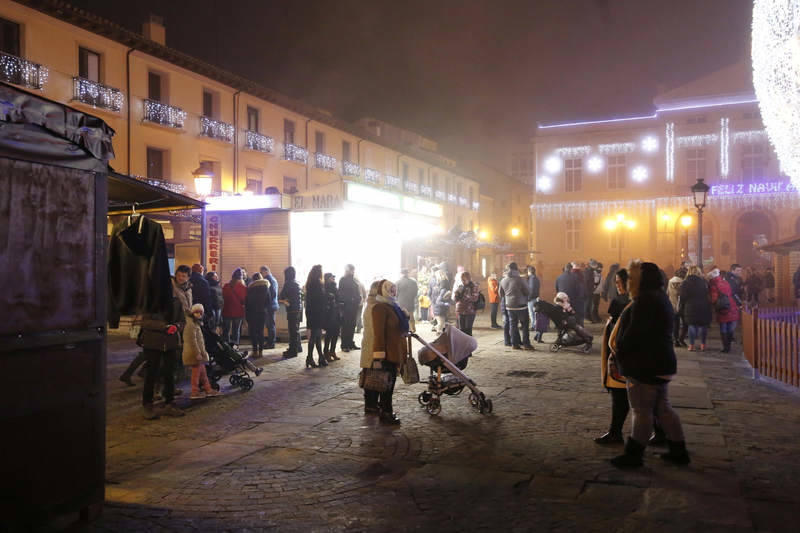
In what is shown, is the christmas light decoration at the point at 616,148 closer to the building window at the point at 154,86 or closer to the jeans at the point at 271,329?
the building window at the point at 154,86

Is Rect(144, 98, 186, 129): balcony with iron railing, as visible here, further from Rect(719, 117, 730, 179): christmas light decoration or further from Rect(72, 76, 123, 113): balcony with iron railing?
Rect(719, 117, 730, 179): christmas light decoration

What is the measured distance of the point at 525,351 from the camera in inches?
516

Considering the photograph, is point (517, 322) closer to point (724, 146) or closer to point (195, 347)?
point (195, 347)

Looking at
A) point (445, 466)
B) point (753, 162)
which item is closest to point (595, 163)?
point (753, 162)

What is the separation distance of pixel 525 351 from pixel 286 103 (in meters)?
23.1

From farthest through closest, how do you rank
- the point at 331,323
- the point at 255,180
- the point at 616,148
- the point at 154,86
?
1. the point at 616,148
2. the point at 255,180
3. the point at 154,86
4. the point at 331,323

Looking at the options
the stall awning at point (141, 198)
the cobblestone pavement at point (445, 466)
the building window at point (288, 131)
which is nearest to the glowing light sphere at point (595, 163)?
the building window at point (288, 131)

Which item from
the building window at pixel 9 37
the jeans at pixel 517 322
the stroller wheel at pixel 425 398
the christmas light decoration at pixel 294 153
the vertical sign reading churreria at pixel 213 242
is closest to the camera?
the stroller wheel at pixel 425 398

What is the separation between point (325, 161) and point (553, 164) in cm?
1369

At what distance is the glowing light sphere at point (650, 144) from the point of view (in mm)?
35250

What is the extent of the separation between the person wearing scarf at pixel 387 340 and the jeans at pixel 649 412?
8.92 feet

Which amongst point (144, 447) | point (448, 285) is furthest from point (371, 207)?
point (144, 447)

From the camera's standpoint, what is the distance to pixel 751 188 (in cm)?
3231

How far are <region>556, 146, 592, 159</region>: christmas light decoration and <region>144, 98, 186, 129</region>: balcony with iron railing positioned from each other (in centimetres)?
2195
